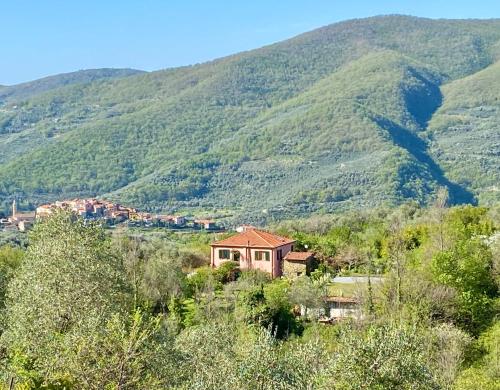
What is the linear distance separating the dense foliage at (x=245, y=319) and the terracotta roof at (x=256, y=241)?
2.93 m

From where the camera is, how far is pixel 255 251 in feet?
165

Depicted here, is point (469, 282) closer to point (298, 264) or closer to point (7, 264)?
point (298, 264)

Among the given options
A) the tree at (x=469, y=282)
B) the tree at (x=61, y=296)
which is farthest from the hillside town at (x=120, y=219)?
the tree at (x=61, y=296)

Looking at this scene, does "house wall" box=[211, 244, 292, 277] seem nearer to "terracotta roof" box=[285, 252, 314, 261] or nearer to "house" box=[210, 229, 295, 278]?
"house" box=[210, 229, 295, 278]

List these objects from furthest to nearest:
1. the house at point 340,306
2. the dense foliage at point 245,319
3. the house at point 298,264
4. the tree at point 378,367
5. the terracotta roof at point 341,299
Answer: the house at point 298,264 → the terracotta roof at point 341,299 → the house at point 340,306 → the dense foliage at point 245,319 → the tree at point 378,367

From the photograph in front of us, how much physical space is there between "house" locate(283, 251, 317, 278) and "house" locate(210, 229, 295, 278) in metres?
0.83

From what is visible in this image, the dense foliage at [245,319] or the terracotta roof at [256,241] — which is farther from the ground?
the dense foliage at [245,319]

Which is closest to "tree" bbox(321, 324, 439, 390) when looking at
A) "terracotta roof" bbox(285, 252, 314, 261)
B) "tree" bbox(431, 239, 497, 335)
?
"tree" bbox(431, 239, 497, 335)

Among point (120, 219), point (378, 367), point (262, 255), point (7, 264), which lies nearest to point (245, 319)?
point (7, 264)

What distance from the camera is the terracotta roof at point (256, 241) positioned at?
50.2 metres

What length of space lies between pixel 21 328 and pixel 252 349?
733 centimetres

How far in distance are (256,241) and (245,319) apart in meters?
16.1

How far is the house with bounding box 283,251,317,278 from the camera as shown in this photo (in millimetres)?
48281

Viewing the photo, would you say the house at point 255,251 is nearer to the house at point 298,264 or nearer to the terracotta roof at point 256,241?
the terracotta roof at point 256,241
